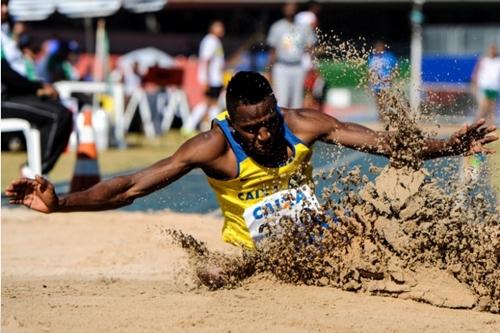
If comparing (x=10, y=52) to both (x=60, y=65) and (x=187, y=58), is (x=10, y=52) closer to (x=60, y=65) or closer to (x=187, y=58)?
(x=60, y=65)

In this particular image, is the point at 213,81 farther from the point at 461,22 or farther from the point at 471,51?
the point at 461,22

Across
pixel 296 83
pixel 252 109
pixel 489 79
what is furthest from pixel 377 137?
pixel 489 79

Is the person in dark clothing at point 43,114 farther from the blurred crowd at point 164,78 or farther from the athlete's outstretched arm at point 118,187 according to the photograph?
the athlete's outstretched arm at point 118,187

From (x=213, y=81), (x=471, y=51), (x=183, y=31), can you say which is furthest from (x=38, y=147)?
(x=183, y=31)

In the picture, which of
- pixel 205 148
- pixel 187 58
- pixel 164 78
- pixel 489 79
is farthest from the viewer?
pixel 187 58

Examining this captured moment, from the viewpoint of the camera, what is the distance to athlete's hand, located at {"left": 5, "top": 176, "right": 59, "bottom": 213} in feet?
16.8

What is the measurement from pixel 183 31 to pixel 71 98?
19723 mm

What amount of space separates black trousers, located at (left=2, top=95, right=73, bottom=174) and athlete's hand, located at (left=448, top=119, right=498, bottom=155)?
6.05 metres

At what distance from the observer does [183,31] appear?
122ft

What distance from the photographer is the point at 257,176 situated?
5.75 metres

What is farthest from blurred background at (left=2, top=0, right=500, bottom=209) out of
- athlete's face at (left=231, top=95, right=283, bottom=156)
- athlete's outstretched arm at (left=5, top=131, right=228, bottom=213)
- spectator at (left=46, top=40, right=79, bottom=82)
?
athlete's outstretched arm at (left=5, top=131, right=228, bottom=213)

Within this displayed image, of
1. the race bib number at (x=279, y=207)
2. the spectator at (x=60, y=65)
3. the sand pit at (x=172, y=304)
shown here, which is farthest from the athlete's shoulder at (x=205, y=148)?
the spectator at (x=60, y=65)

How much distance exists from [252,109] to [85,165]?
18.2ft

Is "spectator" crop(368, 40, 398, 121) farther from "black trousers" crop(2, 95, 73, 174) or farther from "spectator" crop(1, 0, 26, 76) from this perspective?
"spectator" crop(1, 0, 26, 76)
